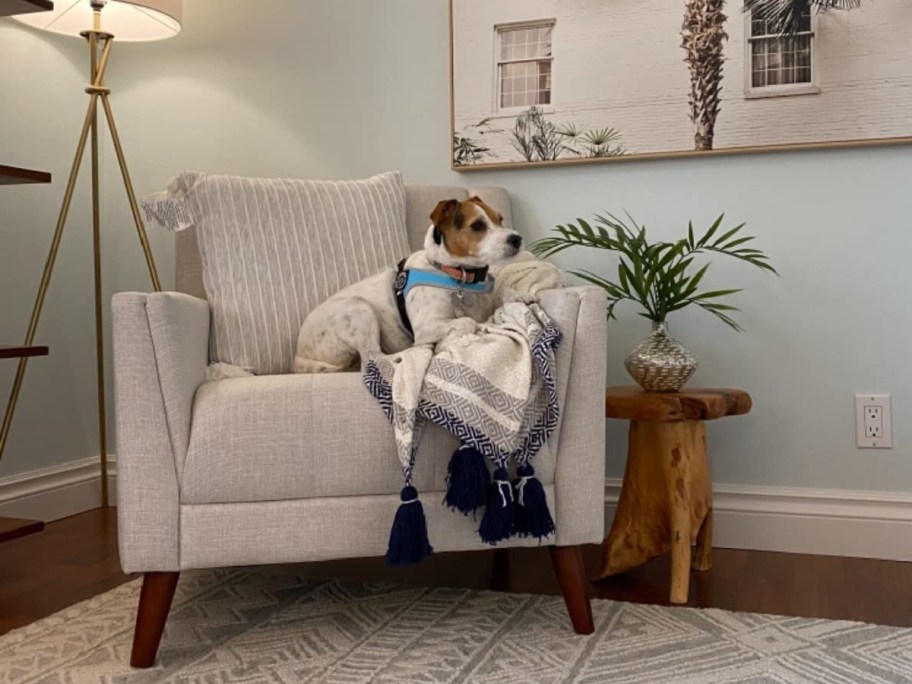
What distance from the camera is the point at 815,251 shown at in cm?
246

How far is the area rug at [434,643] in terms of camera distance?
1.63m

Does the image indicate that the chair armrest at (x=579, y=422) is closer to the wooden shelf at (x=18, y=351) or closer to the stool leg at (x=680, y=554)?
the stool leg at (x=680, y=554)

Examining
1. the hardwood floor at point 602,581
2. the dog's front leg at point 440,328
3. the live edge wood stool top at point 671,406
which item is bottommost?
the hardwood floor at point 602,581

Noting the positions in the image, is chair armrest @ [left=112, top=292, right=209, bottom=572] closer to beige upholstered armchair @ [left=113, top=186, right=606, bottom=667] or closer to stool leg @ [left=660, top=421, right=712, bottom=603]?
beige upholstered armchair @ [left=113, top=186, right=606, bottom=667]

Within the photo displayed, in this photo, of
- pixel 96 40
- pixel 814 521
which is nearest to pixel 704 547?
pixel 814 521

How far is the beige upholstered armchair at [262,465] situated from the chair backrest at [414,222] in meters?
0.62

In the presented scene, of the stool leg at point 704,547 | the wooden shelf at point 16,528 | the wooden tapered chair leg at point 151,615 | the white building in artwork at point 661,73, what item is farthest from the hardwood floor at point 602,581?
the white building in artwork at point 661,73

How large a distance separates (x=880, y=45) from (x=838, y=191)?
14.8 inches

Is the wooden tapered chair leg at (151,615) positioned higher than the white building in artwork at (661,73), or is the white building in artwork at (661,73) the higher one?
the white building in artwork at (661,73)

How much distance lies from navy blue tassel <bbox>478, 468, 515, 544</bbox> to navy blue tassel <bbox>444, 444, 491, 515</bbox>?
23mm

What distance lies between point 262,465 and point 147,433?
22 centimetres

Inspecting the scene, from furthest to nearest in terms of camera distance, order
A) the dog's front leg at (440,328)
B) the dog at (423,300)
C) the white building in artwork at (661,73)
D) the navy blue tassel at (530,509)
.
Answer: the white building in artwork at (661,73) < the dog at (423,300) < the dog's front leg at (440,328) < the navy blue tassel at (530,509)

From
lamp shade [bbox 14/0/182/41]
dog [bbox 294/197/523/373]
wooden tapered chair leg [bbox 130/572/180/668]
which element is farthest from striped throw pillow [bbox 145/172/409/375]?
lamp shade [bbox 14/0/182/41]

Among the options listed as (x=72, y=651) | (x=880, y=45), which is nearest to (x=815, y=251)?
(x=880, y=45)
